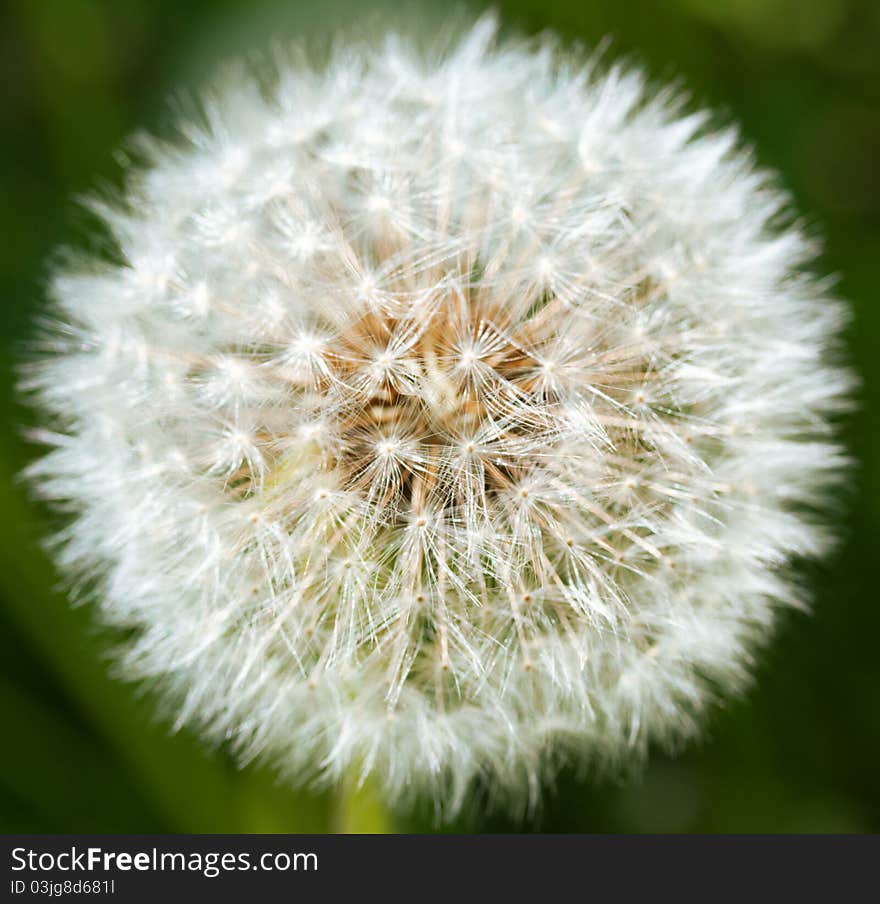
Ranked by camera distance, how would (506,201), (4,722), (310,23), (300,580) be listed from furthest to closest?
(310,23)
(4,722)
(506,201)
(300,580)

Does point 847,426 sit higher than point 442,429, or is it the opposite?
point 847,426

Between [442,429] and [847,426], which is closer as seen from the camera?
[442,429]

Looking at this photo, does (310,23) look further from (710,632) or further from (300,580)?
(710,632)

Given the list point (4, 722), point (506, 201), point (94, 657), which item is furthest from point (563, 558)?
point (4, 722)

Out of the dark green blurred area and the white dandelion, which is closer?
the white dandelion
